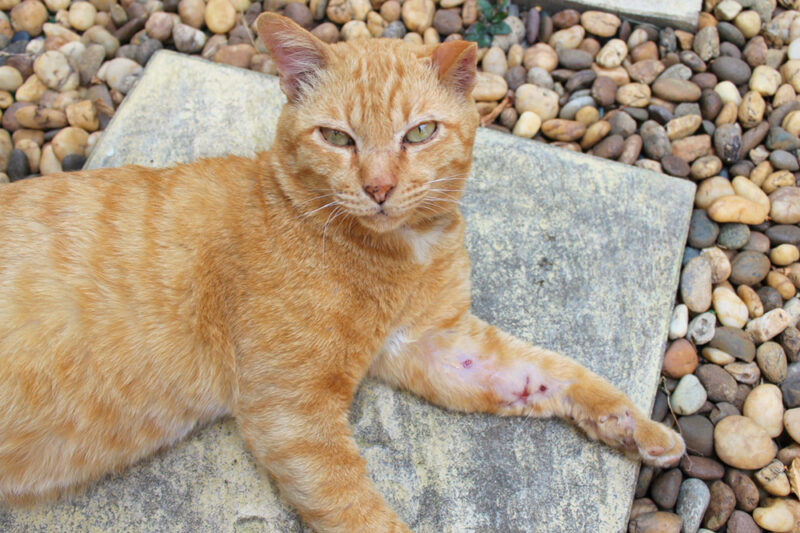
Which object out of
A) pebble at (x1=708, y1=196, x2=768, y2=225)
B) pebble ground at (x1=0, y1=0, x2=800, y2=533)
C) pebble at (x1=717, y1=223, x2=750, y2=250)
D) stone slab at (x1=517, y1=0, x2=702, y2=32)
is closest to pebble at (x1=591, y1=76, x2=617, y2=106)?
pebble ground at (x1=0, y1=0, x2=800, y2=533)

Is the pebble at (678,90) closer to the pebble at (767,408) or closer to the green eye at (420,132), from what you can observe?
the pebble at (767,408)

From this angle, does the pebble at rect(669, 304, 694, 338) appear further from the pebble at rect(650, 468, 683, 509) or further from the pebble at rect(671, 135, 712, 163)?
the pebble at rect(671, 135, 712, 163)

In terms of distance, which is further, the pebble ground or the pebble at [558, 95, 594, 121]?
the pebble at [558, 95, 594, 121]

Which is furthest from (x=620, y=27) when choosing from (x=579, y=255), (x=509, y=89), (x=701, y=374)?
(x=701, y=374)

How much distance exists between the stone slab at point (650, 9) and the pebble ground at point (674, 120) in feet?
0.25

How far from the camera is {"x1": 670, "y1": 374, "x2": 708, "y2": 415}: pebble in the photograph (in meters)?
2.93

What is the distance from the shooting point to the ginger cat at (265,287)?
227cm

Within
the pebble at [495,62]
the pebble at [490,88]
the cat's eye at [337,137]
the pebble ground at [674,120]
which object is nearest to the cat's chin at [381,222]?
the cat's eye at [337,137]

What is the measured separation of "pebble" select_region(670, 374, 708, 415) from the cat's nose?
1.82 m

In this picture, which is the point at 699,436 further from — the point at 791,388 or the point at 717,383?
the point at 791,388

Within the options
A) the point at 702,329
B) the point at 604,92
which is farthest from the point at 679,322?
the point at 604,92

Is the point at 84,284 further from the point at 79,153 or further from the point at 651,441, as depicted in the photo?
the point at 651,441

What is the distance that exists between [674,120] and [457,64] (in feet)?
6.83

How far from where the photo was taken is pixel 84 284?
2348 millimetres
